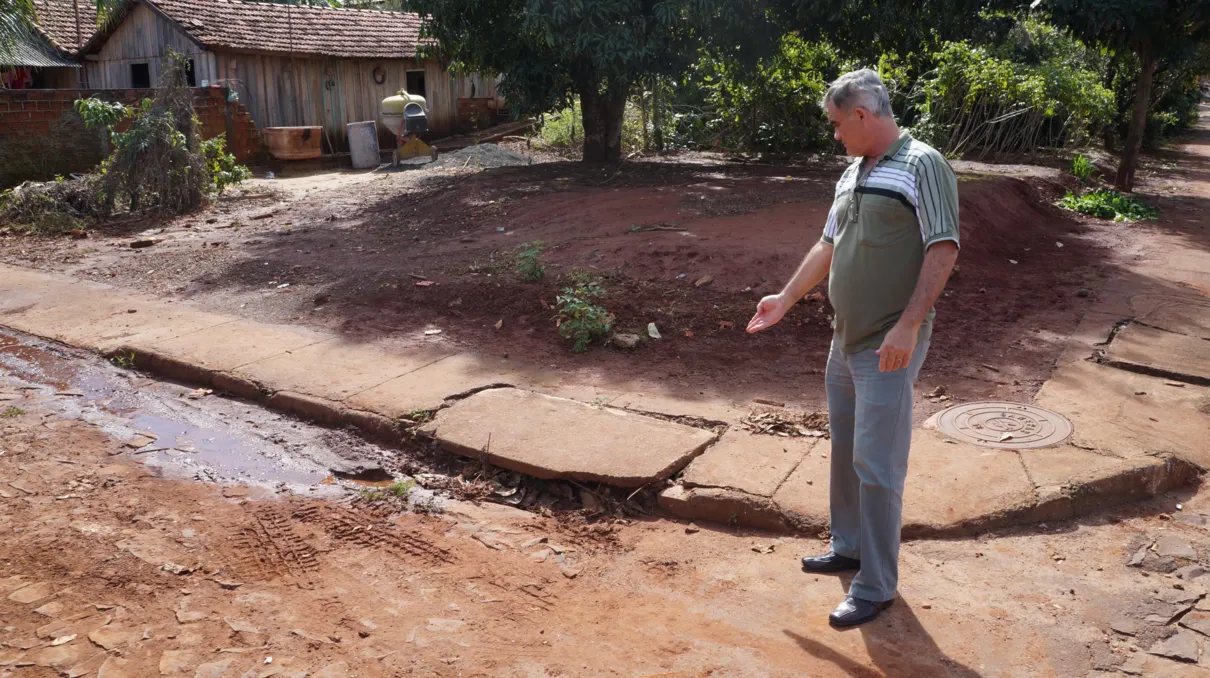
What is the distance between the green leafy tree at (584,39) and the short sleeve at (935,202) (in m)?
7.95

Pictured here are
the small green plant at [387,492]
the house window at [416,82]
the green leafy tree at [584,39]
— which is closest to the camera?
the small green plant at [387,492]

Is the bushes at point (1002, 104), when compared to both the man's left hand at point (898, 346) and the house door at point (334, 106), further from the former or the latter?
the man's left hand at point (898, 346)

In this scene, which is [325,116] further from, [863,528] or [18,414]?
[863,528]

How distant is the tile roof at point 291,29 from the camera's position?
18.3 metres

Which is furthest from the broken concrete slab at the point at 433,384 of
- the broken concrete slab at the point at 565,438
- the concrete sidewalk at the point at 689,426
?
the broken concrete slab at the point at 565,438

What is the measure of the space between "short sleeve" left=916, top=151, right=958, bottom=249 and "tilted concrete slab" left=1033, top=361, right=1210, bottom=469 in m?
2.01

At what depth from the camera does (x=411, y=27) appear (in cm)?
2266

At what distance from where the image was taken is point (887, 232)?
2861 millimetres

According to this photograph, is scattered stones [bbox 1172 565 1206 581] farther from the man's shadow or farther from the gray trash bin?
the gray trash bin

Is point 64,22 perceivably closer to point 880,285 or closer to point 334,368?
point 334,368

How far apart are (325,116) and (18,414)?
1617cm

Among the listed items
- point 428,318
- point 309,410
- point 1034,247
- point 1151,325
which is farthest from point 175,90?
point 1151,325

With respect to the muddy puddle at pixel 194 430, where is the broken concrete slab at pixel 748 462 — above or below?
above

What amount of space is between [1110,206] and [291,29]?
16.1m
